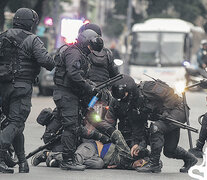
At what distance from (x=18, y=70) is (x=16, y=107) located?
15.7 inches

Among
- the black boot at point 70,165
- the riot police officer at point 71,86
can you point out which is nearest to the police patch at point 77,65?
the riot police officer at point 71,86

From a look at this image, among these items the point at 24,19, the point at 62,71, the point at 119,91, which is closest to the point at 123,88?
the point at 119,91

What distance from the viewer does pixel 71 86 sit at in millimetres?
9055

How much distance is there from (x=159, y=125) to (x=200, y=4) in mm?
44462

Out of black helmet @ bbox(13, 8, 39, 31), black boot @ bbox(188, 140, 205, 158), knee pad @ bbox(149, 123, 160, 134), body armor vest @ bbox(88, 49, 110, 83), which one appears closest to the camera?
black helmet @ bbox(13, 8, 39, 31)

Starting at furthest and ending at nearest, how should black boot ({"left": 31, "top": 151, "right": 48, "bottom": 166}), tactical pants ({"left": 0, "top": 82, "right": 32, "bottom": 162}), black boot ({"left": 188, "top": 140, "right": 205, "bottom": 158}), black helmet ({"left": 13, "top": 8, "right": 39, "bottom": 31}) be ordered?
black boot ({"left": 188, "top": 140, "right": 205, "bottom": 158})
black boot ({"left": 31, "top": 151, "right": 48, "bottom": 166})
black helmet ({"left": 13, "top": 8, "right": 39, "bottom": 31})
tactical pants ({"left": 0, "top": 82, "right": 32, "bottom": 162})

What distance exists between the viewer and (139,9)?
5897 centimetres

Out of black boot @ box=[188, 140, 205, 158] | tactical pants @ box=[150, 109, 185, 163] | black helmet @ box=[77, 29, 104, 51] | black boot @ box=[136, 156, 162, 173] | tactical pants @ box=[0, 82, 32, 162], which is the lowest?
black boot @ box=[188, 140, 205, 158]

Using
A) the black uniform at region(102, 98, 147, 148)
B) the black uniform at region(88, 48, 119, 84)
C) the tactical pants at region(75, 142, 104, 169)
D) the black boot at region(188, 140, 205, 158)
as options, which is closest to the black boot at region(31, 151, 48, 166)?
the tactical pants at region(75, 142, 104, 169)

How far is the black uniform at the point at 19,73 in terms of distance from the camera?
8547 mm

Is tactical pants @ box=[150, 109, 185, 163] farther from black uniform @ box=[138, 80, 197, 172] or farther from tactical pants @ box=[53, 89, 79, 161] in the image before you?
tactical pants @ box=[53, 89, 79, 161]

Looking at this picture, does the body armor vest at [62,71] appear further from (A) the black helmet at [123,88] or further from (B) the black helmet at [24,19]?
(B) the black helmet at [24,19]

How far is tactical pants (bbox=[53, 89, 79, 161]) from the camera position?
8984 millimetres

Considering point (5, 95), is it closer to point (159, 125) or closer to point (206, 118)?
point (159, 125)
